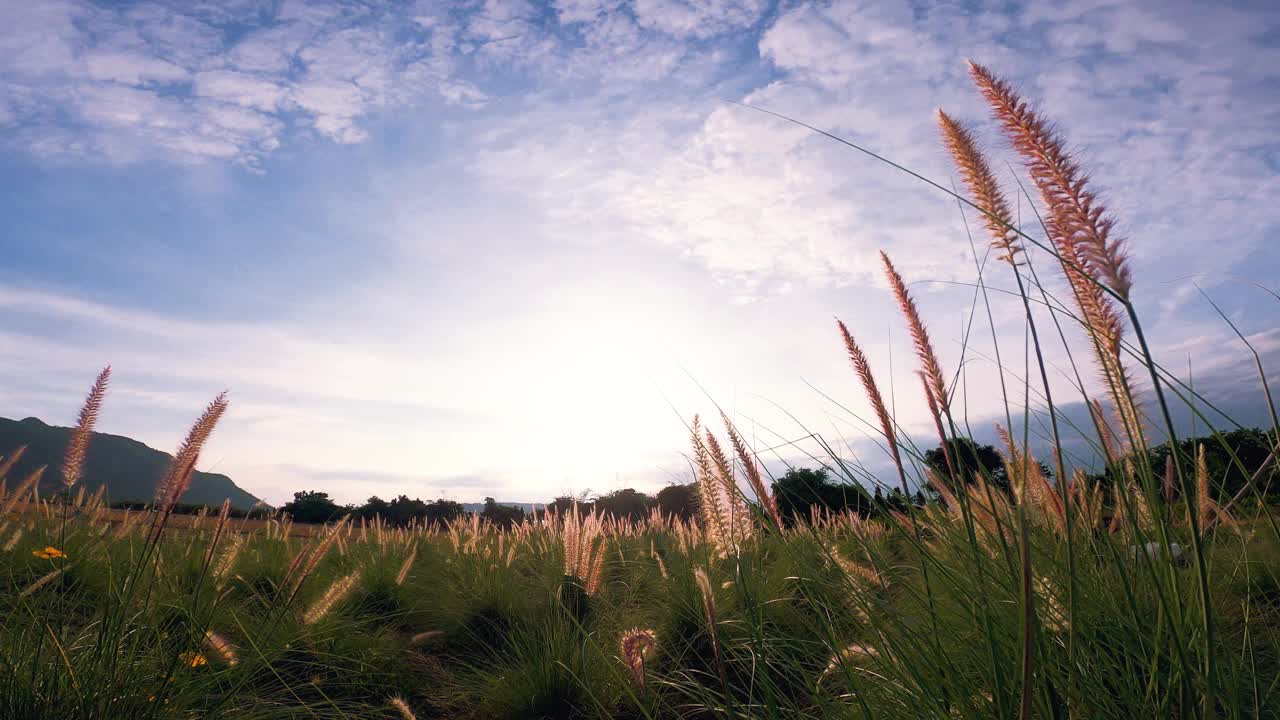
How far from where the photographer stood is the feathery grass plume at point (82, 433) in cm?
322

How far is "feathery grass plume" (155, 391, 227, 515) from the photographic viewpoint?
2.21 m

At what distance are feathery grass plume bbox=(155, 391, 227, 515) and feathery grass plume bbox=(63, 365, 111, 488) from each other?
127cm

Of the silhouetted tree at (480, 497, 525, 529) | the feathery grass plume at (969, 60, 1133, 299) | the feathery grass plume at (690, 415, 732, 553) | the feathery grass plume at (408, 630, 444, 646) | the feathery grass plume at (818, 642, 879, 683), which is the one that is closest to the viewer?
the feathery grass plume at (969, 60, 1133, 299)

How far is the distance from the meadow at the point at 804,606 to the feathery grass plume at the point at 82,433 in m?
0.01

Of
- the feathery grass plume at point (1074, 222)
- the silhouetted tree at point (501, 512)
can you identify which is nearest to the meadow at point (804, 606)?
the feathery grass plume at point (1074, 222)

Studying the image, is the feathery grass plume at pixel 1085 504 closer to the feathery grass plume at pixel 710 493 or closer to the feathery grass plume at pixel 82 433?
the feathery grass plume at pixel 710 493

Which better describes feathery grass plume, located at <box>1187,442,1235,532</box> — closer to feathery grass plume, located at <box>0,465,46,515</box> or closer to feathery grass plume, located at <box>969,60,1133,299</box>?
feathery grass plume, located at <box>969,60,1133,299</box>

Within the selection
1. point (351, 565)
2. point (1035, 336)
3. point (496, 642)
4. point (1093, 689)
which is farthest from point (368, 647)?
point (1035, 336)

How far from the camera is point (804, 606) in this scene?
445 centimetres

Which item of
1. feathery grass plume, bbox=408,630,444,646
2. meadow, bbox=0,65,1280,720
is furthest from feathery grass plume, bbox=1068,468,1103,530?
feathery grass plume, bbox=408,630,444,646

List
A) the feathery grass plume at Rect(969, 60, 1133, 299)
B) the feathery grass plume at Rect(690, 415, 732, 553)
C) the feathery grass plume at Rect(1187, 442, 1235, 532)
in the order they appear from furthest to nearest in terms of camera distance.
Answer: the feathery grass plume at Rect(690, 415, 732, 553) → the feathery grass plume at Rect(1187, 442, 1235, 532) → the feathery grass plume at Rect(969, 60, 1133, 299)

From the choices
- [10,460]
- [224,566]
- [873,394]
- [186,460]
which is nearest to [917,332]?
[873,394]

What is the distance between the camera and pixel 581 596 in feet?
15.8

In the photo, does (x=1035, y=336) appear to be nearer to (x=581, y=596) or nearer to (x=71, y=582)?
(x=581, y=596)
